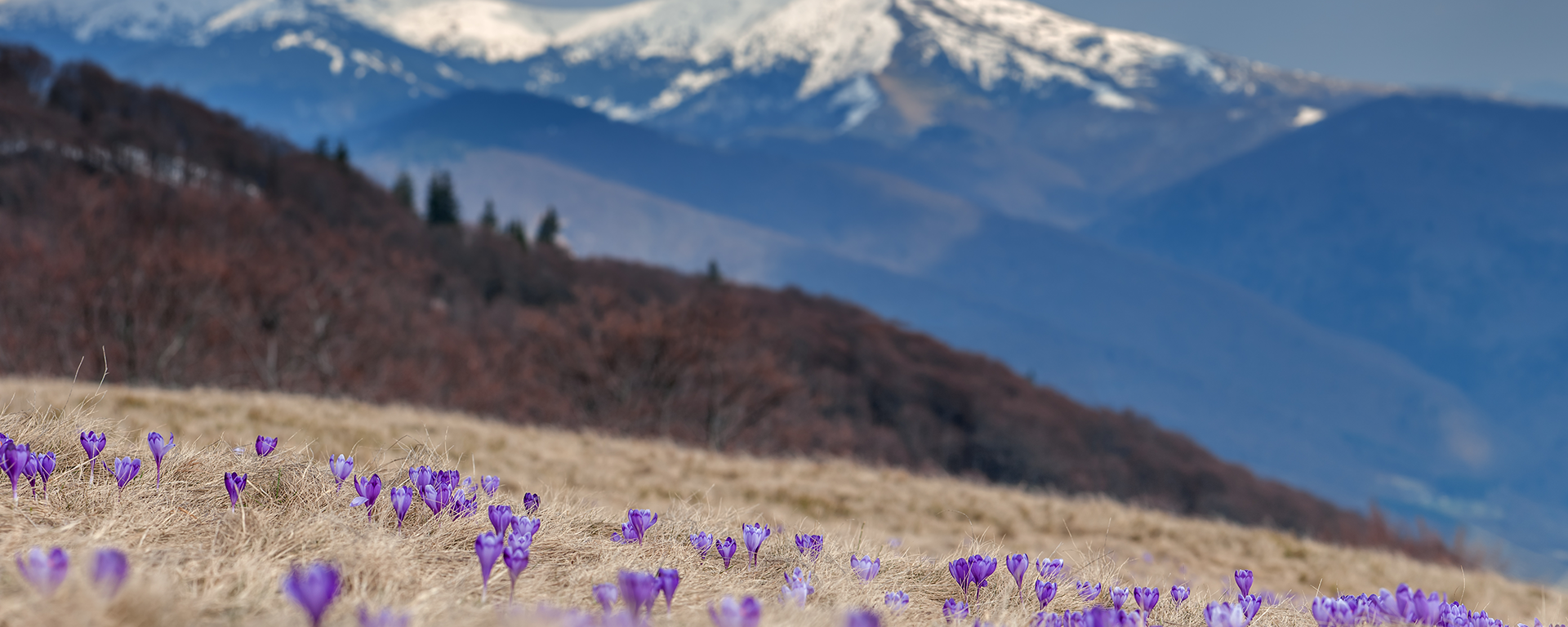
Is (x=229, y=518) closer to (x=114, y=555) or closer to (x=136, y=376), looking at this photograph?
(x=114, y=555)

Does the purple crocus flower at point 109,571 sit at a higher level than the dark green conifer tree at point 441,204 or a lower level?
lower

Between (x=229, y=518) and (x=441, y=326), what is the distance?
59.5 m

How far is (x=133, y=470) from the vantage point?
9.54 feet

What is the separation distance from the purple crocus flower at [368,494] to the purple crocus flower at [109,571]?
121 centimetres

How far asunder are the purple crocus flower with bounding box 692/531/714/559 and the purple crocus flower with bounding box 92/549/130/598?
1820mm

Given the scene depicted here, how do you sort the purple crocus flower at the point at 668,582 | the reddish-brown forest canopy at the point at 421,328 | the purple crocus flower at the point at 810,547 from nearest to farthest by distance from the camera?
the purple crocus flower at the point at 668,582
the purple crocus flower at the point at 810,547
the reddish-brown forest canopy at the point at 421,328

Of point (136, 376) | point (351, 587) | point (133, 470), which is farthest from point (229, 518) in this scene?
point (136, 376)

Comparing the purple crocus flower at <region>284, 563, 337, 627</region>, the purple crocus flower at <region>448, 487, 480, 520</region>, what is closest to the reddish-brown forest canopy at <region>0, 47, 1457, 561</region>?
the purple crocus flower at <region>448, 487, 480, 520</region>

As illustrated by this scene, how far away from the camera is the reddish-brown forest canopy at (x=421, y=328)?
34.0 m

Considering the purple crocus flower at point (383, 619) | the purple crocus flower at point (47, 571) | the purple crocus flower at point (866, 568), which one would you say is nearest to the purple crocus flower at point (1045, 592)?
the purple crocus flower at point (866, 568)

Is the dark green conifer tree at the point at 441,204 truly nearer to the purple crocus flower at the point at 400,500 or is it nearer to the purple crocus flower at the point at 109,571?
the purple crocus flower at the point at 400,500

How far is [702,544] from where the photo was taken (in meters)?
3.13

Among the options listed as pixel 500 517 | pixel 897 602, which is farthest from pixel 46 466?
pixel 897 602

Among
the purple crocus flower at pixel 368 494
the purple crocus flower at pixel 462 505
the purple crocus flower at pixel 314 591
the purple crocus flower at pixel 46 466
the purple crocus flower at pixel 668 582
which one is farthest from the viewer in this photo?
the purple crocus flower at pixel 462 505
